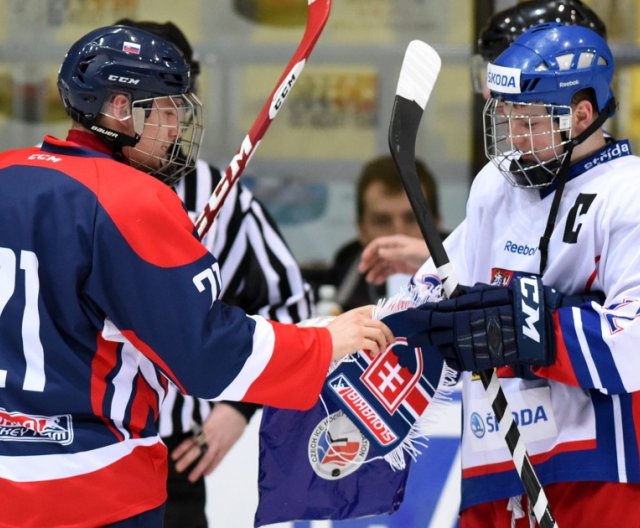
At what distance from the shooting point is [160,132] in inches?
85.7

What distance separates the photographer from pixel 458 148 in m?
4.20

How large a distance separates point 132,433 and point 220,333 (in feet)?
0.74

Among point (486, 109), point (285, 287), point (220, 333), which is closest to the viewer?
point (220, 333)

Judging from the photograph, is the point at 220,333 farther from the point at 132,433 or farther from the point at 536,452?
the point at 536,452

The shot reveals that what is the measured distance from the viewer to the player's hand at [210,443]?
286 cm

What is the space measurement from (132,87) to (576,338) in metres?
0.83

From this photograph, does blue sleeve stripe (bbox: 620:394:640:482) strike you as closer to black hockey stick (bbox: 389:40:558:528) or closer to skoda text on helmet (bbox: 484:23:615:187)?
black hockey stick (bbox: 389:40:558:528)

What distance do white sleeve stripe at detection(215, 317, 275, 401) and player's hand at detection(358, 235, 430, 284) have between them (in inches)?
29.0

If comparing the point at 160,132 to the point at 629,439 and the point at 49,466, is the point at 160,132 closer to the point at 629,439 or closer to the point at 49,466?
the point at 49,466

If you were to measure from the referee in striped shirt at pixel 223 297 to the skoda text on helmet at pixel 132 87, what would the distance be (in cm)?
65

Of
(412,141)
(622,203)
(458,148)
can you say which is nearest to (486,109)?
(412,141)

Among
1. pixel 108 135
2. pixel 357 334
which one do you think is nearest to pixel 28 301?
pixel 108 135

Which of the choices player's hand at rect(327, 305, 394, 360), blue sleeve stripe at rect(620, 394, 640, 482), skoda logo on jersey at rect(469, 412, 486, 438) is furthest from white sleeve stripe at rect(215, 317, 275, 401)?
blue sleeve stripe at rect(620, 394, 640, 482)

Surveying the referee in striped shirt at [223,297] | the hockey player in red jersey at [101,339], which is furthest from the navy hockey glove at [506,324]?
the referee in striped shirt at [223,297]
